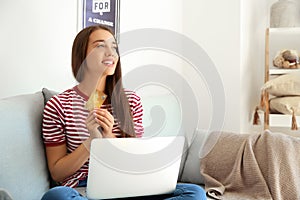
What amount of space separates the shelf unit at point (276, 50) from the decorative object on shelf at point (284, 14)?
53 mm

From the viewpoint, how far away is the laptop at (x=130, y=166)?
1380 millimetres

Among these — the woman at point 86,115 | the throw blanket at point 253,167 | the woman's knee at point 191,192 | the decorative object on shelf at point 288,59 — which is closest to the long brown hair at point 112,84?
the woman at point 86,115

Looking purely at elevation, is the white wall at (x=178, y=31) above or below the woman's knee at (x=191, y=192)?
above

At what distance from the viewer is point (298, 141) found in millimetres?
2240

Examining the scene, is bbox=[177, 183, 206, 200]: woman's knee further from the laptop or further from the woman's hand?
the woman's hand

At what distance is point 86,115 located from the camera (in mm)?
1800

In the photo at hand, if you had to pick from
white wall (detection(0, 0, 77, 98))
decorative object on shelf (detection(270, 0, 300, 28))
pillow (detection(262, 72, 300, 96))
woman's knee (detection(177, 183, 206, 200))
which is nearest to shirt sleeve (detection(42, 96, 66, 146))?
white wall (detection(0, 0, 77, 98))

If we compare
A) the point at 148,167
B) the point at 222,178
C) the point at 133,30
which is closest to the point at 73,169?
the point at 148,167

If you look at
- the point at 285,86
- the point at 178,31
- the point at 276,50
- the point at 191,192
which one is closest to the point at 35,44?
the point at 191,192

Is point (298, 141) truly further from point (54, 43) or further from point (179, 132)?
point (54, 43)

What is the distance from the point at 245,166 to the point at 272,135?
217 mm

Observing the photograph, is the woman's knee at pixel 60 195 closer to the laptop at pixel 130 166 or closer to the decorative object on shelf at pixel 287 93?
the laptop at pixel 130 166

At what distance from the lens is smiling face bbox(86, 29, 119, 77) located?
1.81m

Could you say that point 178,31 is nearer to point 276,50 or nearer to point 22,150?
point 276,50
